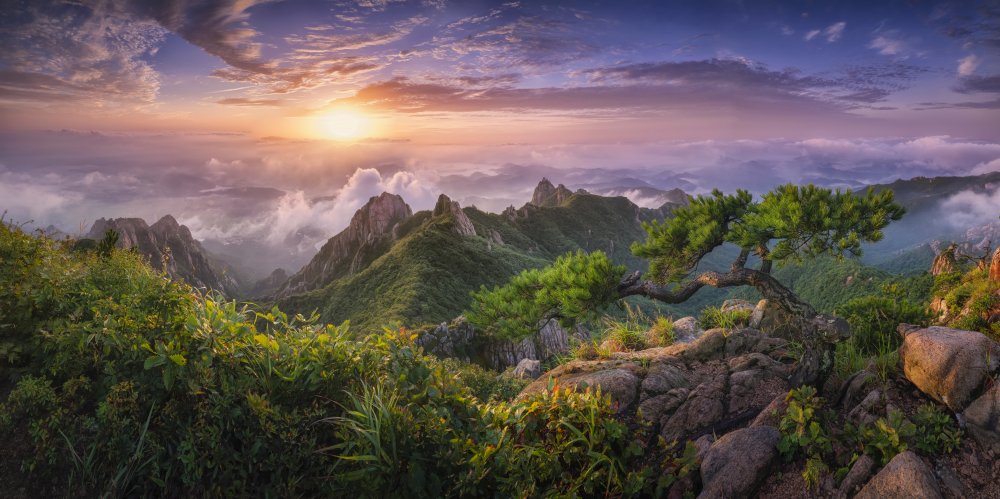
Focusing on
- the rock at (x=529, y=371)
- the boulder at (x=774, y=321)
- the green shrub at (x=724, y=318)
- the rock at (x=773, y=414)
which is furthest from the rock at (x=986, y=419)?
the rock at (x=529, y=371)

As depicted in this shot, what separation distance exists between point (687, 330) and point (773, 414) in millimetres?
6604

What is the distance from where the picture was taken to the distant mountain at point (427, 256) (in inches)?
2946

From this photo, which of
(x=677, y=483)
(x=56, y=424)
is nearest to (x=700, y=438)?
(x=677, y=483)

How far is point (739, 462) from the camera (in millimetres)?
4277

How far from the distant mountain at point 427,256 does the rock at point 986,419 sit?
18.7 ft

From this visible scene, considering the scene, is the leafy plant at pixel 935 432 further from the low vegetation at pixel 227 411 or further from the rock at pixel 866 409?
the low vegetation at pixel 227 411

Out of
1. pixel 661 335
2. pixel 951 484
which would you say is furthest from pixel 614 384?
pixel 661 335

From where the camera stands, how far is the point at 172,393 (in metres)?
3.19

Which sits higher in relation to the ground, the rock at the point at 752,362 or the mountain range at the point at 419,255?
the rock at the point at 752,362

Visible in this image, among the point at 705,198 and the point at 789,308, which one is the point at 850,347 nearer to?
the point at 789,308

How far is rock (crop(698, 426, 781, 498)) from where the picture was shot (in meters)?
4.09

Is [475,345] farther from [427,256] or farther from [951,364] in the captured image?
[427,256]

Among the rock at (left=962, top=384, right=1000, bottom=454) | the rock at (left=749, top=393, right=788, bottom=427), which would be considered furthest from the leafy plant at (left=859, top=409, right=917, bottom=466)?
the rock at (left=749, top=393, right=788, bottom=427)

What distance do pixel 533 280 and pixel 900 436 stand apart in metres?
7.03
